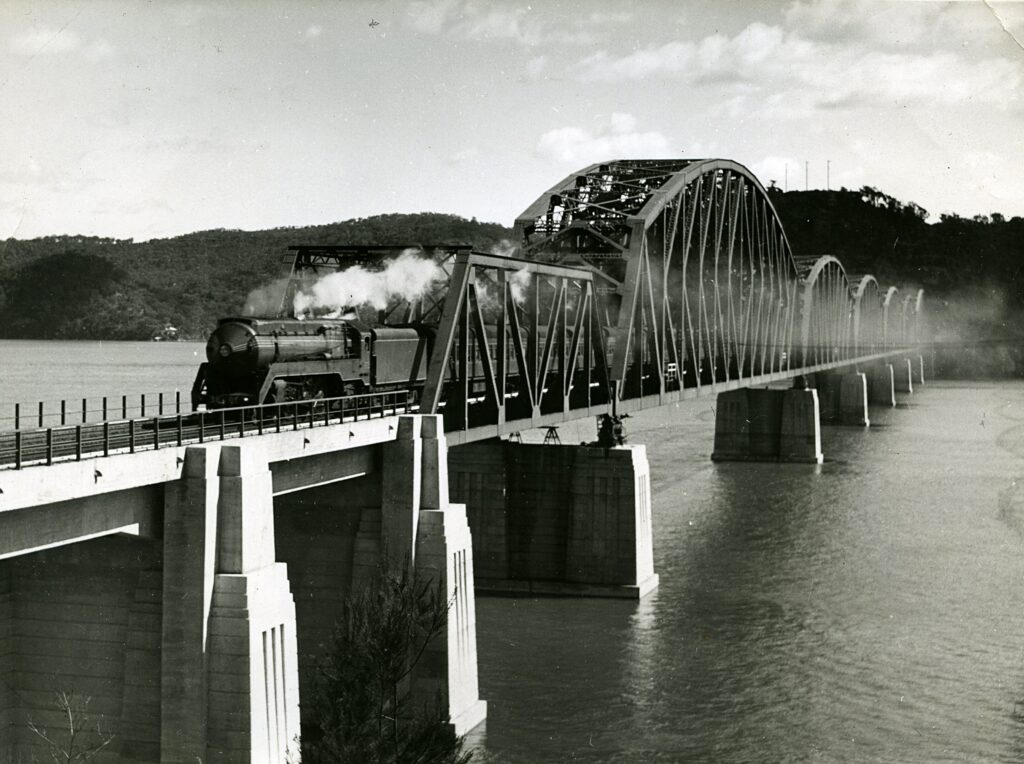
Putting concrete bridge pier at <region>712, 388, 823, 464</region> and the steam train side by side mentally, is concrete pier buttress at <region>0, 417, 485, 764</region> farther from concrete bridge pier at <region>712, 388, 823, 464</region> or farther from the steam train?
concrete bridge pier at <region>712, 388, 823, 464</region>

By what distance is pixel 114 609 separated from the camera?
76.1ft

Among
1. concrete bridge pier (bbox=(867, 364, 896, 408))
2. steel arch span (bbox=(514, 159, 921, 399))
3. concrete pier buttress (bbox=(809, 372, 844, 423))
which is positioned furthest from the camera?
concrete bridge pier (bbox=(867, 364, 896, 408))

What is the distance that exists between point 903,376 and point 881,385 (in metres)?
24.2

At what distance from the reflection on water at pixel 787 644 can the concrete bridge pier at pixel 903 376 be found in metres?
107

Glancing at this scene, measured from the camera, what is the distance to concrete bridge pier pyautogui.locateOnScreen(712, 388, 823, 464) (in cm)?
9788

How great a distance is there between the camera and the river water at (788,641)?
33.2m

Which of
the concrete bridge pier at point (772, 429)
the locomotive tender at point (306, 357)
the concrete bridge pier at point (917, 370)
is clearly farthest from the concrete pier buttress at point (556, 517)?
the concrete bridge pier at point (917, 370)

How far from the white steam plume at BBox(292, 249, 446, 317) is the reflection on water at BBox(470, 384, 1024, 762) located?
11799mm

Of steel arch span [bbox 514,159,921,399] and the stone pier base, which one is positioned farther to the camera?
the stone pier base

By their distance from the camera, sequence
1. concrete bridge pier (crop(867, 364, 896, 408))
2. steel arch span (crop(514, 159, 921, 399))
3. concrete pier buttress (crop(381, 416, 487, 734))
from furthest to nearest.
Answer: concrete bridge pier (crop(867, 364, 896, 408)) → steel arch span (crop(514, 159, 921, 399)) → concrete pier buttress (crop(381, 416, 487, 734))

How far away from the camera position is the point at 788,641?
43.1 m

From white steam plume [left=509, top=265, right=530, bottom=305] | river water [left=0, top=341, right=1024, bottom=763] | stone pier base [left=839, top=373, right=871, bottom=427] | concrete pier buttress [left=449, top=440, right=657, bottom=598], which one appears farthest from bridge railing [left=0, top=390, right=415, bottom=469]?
stone pier base [left=839, top=373, right=871, bottom=427]

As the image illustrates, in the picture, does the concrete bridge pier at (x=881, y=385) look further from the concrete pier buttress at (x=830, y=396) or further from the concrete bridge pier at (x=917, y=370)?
the concrete bridge pier at (x=917, y=370)

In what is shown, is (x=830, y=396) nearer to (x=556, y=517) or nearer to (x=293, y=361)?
(x=556, y=517)
